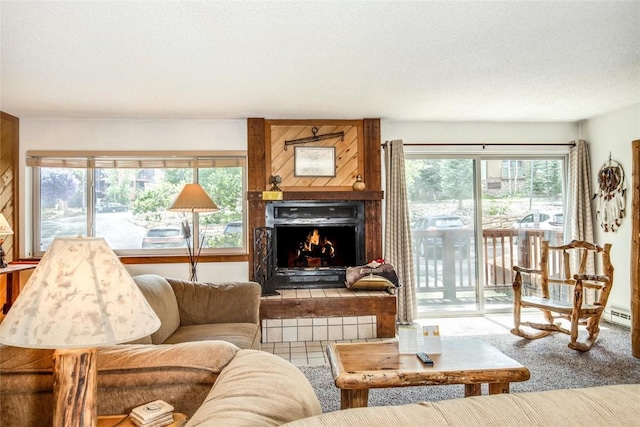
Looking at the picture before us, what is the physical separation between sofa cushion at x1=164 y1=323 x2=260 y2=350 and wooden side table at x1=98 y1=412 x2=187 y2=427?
1.11m

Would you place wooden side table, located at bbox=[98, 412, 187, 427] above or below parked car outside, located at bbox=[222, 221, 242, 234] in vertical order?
below

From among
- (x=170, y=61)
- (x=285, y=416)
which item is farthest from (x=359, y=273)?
(x=285, y=416)

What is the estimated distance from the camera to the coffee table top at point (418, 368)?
1.92m

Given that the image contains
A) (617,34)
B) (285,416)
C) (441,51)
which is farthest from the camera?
(441,51)

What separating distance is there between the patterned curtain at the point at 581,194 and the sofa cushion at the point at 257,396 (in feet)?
15.2

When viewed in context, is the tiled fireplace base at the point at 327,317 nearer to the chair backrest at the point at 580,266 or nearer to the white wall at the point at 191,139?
the white wall at the point at 191,139

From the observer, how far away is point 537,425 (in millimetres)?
704

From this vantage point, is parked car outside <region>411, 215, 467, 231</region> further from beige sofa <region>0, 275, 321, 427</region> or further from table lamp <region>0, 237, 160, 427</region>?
table lamp <region>0, 237, 160, 427</region>

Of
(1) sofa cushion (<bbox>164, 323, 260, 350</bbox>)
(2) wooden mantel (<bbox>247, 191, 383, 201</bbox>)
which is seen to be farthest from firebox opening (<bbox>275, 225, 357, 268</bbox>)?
(1) sofa cushion (<bbox>164, 323, 260, 350</bbox>)

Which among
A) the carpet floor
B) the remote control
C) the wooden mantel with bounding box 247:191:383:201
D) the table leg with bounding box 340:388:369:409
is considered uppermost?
the wooden mantel with bounding box 247:191:383:201

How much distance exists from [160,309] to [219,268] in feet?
6.25

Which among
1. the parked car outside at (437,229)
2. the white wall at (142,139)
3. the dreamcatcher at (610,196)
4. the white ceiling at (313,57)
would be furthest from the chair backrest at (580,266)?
the white wall at (142,139)

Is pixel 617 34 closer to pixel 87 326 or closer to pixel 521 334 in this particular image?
pixel 521 334

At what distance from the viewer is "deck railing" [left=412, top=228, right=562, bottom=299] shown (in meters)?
4.71
